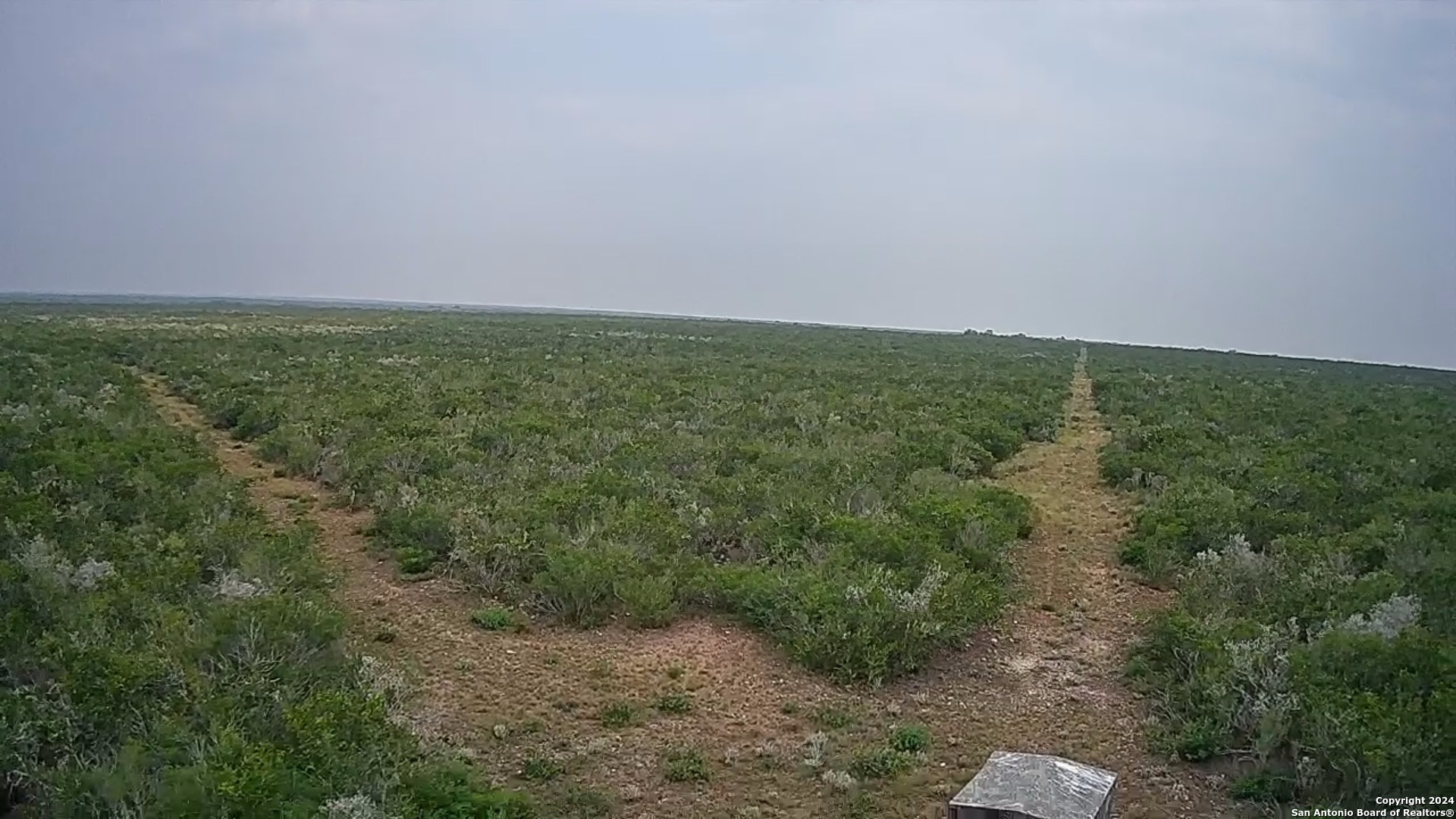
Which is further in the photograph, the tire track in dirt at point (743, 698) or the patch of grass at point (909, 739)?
the patch of grass at point (909, 739)

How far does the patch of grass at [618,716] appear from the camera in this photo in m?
6.93

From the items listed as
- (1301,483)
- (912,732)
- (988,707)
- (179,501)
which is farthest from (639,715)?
(1301,483)

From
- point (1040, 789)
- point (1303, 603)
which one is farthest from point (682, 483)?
point (1040, 789)

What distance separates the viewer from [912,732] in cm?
672

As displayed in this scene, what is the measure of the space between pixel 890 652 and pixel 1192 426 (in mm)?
15631

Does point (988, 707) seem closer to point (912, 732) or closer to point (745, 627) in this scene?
point (912, 732)

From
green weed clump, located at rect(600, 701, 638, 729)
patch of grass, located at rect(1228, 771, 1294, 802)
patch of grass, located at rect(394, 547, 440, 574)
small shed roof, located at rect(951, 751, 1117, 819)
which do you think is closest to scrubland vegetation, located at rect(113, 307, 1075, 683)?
patch of grass, located at rect(394, 547, 440, 574)

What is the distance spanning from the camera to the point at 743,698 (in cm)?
743

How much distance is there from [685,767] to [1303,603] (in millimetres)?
5653

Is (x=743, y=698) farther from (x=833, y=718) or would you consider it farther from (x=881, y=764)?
(x=881, y=764)

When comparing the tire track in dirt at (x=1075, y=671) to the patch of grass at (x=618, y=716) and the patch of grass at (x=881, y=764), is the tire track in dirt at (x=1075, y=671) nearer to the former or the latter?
the patch of grass at (x=881, y=764)

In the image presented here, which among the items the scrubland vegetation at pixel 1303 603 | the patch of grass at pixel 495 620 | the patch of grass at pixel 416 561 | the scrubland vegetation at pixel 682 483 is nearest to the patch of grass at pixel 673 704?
the scrubland vegetation at pixel 682 483

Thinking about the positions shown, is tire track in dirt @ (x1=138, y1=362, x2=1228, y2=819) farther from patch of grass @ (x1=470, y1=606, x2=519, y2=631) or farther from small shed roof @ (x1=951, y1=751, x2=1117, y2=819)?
small shed roof @ (x1=951, y1=751, x2=1117, y2=819)

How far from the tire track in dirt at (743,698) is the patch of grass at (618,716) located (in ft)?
0.21
